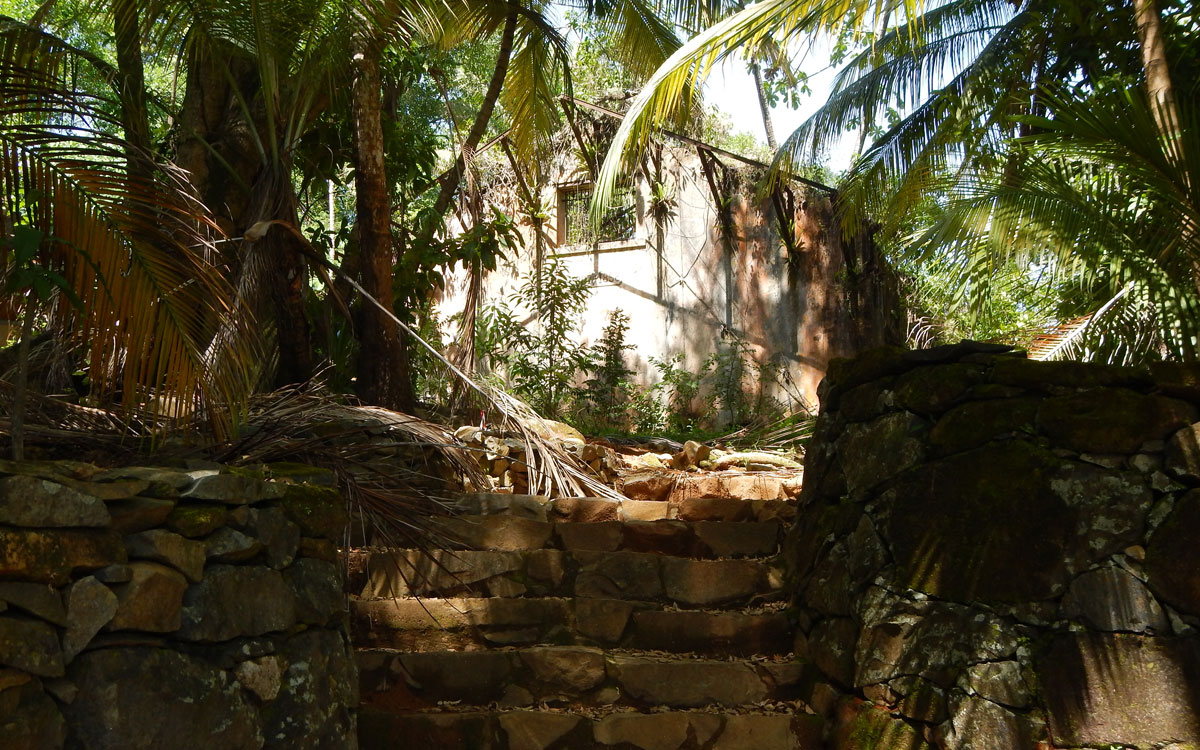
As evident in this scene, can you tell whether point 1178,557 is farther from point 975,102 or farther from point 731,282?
point 731,282

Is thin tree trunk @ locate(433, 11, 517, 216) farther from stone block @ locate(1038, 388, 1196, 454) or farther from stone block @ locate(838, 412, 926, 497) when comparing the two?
stone block @ locate(1038, 388, 1196, 454)

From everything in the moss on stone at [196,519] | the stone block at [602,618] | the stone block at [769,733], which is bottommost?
the stone block at [769,733]

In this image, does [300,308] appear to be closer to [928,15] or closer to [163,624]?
[163,624]

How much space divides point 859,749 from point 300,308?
3894 mm

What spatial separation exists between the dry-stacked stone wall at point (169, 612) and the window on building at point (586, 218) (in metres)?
7.90

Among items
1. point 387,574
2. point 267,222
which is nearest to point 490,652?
point 387,574

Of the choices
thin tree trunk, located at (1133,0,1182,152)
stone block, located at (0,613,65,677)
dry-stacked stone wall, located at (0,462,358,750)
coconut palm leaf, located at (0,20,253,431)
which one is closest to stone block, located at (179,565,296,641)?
dry-stacked stone wall, located at (0,462,358,750)

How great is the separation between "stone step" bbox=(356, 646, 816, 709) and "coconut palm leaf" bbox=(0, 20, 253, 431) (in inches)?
46.4

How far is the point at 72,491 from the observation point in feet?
7.80

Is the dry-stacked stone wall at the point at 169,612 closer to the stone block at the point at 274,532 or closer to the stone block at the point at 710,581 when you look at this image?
the stone block at the point at 274,532

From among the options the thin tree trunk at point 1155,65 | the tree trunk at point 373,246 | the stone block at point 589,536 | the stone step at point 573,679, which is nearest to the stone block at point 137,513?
the stone step at point 573,679

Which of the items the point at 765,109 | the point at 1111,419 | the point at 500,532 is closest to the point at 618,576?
the point at 500,532

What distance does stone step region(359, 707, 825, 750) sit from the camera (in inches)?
135

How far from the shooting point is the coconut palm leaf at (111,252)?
294 cm
